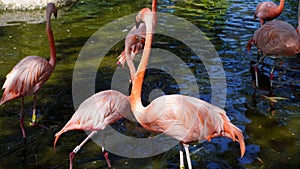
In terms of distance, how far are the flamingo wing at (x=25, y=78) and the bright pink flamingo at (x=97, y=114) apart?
86cm

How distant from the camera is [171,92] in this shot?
5.37 metres

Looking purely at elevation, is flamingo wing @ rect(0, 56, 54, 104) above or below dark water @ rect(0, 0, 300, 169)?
above

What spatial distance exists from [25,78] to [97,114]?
1.11 m

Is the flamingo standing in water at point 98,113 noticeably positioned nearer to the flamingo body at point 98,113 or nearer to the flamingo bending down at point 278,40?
the flamingo body at point 98,113

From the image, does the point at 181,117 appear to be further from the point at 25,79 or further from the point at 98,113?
the point at 25,79

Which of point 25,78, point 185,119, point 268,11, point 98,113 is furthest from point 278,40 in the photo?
point 25,78

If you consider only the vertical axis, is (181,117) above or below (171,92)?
above

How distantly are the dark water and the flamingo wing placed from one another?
1.46 feet

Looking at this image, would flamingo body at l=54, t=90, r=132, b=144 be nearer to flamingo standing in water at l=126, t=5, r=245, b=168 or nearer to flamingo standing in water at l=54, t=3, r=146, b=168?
flamingo standing in water at l=54, t=3, r=146, b=168

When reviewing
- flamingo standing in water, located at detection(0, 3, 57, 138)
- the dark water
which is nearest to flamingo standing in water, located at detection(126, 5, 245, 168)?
the dark water

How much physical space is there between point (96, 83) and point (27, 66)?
1411 millimetres

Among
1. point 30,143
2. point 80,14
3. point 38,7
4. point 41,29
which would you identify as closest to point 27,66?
point 30,143

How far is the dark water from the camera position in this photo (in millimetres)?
3938

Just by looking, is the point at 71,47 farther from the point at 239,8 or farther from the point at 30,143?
the point at 239,8
